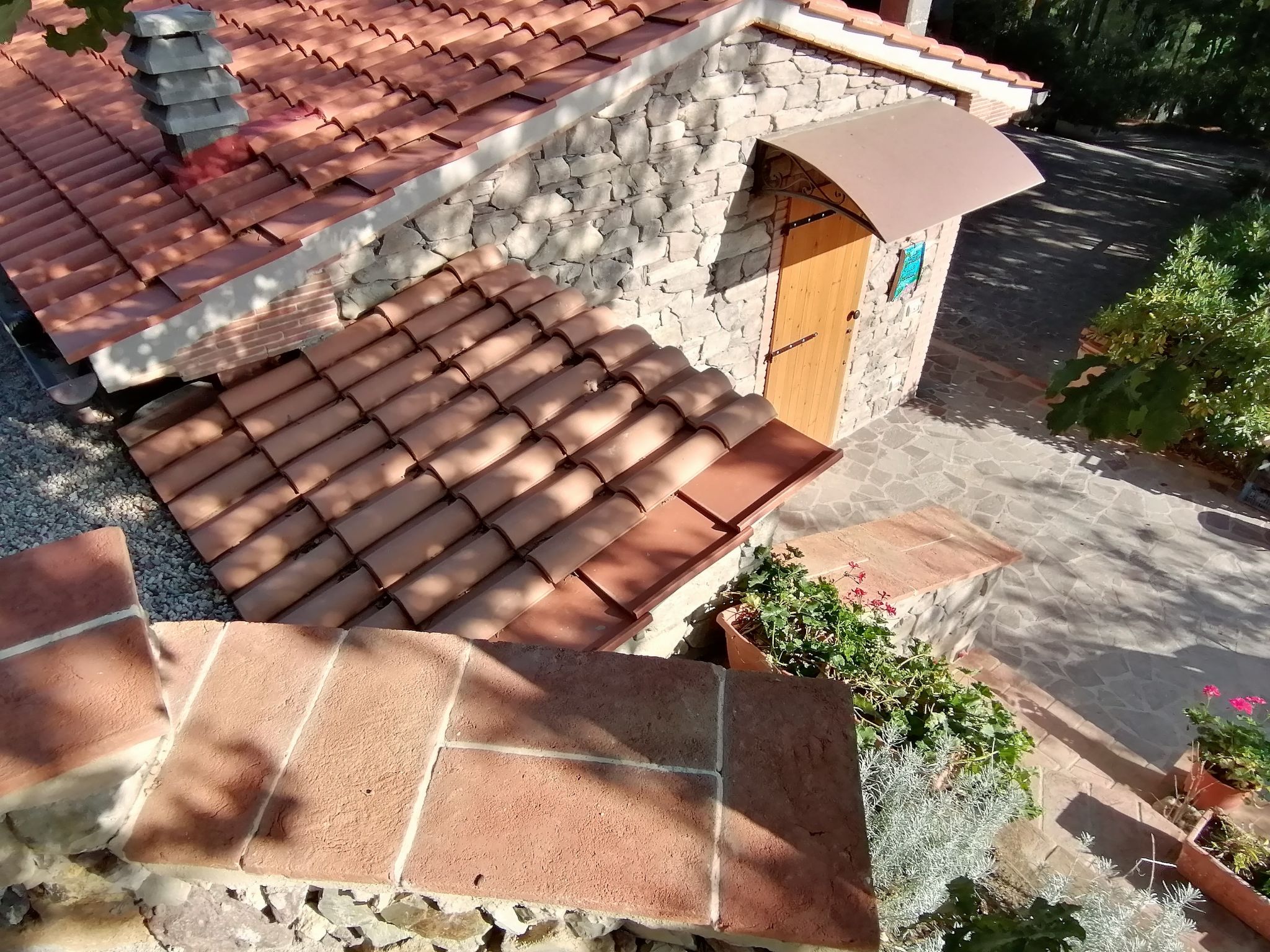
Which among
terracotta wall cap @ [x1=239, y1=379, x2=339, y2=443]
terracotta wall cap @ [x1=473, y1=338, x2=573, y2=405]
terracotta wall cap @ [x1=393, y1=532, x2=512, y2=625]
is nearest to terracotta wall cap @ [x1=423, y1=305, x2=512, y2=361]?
terracotta wall cap @ [x1=473, y1=338, x2=573, y2=405]

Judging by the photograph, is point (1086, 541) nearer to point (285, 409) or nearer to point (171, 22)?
point (285, 409)

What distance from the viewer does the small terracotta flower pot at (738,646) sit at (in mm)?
4879

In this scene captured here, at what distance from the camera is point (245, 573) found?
3.60m

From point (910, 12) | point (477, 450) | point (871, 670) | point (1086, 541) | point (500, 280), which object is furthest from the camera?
point (1086, 541)

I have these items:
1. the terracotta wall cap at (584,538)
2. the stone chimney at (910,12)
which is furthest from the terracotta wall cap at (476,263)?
the stone chimney at (910,12)

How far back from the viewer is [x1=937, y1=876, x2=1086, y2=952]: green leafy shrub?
2287 millimetres

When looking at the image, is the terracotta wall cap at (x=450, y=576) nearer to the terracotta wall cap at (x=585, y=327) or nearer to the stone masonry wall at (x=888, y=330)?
the terracotta wall cap at (x=585, y=327)

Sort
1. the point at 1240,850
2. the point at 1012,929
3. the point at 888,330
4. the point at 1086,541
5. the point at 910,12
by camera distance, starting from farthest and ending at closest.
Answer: the point at 888,330 < the point at 1086,541 < the point at 910,12 < the point at 1240,850 < the point at 1012,929

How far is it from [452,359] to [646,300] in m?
1.99

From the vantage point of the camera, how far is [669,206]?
5.74 meters

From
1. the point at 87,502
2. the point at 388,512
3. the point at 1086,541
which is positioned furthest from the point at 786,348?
the point at 87,502

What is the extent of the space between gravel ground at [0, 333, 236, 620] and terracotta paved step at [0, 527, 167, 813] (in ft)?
6.82

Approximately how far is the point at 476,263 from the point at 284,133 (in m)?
1.18

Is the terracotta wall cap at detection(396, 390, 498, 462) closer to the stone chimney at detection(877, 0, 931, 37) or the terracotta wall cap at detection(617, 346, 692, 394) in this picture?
the terracotta wall cap at detection(617, 346, 692, 394)
